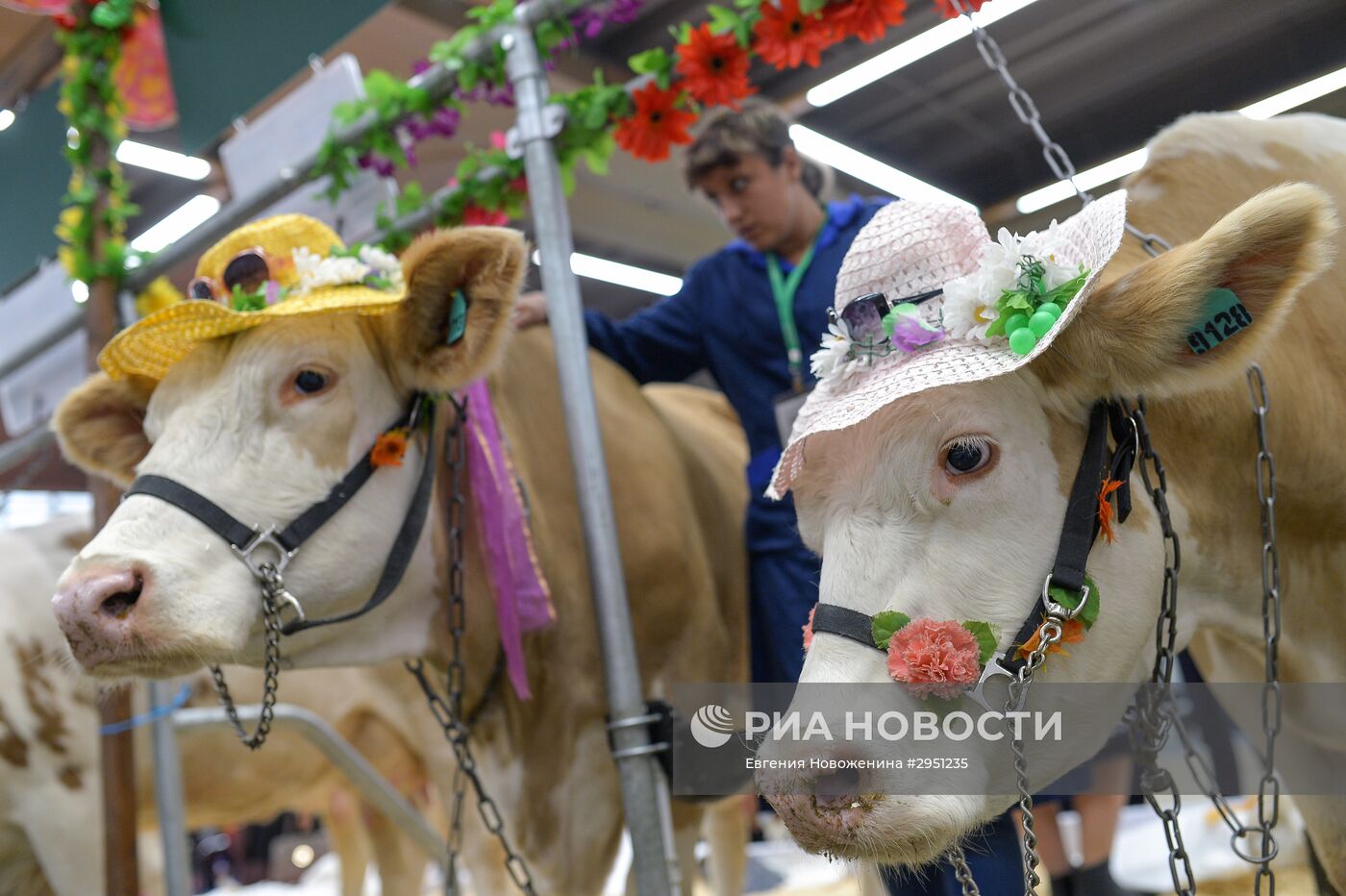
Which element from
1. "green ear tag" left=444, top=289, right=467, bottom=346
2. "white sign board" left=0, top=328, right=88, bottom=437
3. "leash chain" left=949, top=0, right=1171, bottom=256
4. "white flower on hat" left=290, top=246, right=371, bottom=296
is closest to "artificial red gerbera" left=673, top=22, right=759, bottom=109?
"leash chain" left=949, top=0, right=1171, bottom=256

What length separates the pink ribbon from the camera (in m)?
2.19

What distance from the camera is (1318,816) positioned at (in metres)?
1.91

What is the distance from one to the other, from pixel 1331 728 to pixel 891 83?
173 centimetres

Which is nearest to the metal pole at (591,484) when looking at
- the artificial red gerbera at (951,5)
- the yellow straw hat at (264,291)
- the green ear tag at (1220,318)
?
the yellow straw hat at (264,291)

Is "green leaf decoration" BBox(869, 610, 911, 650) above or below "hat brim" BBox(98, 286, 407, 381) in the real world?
below

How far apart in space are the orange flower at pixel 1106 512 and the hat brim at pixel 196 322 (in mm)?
1215

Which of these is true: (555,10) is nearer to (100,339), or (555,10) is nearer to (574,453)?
(574,453)

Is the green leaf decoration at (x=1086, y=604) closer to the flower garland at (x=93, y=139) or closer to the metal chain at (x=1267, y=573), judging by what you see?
→ the metal chain at (x=1267, y=573)

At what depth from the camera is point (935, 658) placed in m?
1.24

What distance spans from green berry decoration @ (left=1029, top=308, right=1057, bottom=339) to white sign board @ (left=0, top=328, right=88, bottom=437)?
106 inches

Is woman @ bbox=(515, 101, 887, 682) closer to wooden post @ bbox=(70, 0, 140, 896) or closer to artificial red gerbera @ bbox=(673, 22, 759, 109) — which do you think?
artificial red gerbera @ bbox=(673, 22, 759, 109)

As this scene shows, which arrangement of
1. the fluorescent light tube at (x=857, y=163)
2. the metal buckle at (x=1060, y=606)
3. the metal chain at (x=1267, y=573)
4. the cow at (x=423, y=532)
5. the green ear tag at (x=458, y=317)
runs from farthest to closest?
the fluorescent light tube at (x=857, y=163)
the green ear tag at (x=458, y=317)
the cow at (x=423, y=532)
the metal chain at (x=1267, y=573)
the metal buckle at (x=1060, y=606)

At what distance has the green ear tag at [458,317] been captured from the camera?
1980mm

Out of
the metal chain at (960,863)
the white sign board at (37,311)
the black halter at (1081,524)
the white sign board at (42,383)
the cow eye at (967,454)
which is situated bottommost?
the metal chain at (960,863)
